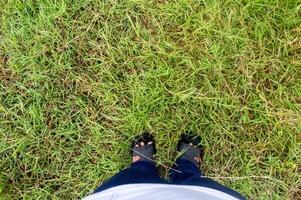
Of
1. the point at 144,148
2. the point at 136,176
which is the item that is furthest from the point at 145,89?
the point at 136,176

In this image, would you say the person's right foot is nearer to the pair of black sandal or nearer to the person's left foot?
the pair of black sandal

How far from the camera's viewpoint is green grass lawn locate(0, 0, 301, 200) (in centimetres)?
182

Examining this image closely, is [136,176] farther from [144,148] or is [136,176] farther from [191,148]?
[191,148]

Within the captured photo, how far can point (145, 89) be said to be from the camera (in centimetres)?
184

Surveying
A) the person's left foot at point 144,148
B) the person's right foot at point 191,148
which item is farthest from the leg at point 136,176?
the person's right foot at point 191,148

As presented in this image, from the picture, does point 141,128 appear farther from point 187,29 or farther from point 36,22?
point 36,22

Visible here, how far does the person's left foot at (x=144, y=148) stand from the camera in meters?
1.83

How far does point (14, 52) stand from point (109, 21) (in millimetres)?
426

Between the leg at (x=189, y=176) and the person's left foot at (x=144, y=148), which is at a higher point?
the person's left foot at (x=144, y=148)

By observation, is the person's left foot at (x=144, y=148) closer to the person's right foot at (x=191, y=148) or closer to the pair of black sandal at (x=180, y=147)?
the pair of black sandal at (x=180, y=147)

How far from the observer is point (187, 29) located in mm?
1841

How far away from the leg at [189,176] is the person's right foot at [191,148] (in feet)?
0.07

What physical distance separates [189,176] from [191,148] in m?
0.12

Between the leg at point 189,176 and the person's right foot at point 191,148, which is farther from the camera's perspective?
the person's right foot at point 191,148
